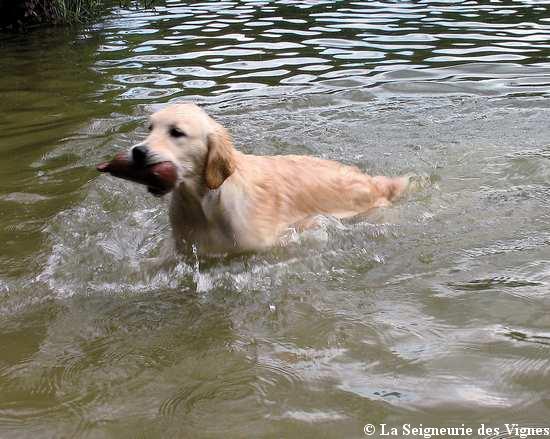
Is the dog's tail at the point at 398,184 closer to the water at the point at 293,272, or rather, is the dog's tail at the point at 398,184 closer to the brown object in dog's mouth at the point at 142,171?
the water at the point at 293,272

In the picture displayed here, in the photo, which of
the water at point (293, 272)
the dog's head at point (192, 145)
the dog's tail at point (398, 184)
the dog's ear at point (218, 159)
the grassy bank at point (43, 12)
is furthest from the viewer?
the grassy bank at point (43, 12)

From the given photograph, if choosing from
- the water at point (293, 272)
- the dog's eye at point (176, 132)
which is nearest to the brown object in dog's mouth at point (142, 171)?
the dog's eye at point (176, 132)

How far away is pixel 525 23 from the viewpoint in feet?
45.4

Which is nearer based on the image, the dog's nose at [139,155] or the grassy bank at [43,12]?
the dog's nose at [139,155]

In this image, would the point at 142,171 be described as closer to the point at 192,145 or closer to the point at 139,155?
the point at 139,155

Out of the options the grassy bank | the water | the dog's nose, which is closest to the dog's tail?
the water

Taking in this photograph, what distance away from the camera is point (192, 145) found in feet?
15.9

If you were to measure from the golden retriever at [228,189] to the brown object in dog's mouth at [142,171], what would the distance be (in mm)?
57

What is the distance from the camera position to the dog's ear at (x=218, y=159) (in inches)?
192

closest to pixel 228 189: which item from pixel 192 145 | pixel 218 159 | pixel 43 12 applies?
pixel 218 159

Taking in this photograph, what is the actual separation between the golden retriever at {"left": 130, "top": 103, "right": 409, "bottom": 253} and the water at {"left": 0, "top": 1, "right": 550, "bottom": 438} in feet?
0.68

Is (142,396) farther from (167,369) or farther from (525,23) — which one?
(525,23)

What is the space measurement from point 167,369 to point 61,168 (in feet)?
13.9

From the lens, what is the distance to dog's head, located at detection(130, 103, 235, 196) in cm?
477
